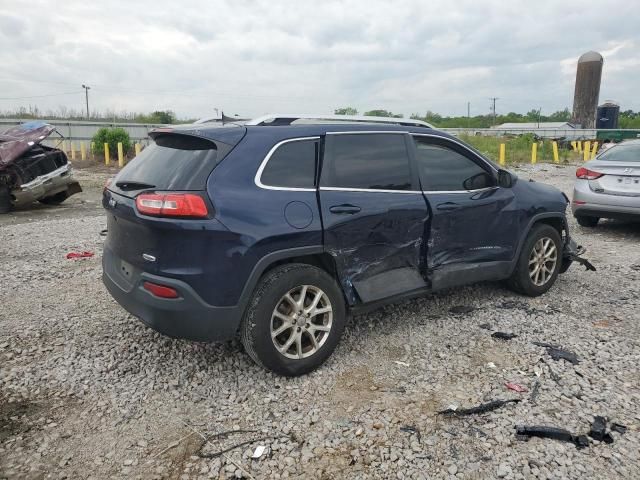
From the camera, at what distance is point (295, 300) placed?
3.52 m

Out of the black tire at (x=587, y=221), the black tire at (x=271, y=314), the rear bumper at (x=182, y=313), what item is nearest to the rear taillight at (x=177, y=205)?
the rear bumper at (x=182, y=313)

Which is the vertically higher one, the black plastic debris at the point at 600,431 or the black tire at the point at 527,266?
the black tire at the point at 527,266

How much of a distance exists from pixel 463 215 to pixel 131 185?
272 centimetres

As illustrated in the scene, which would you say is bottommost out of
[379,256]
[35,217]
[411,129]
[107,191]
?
[35,217]

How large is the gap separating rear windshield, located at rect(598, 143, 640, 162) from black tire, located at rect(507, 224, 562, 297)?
12.4 ft

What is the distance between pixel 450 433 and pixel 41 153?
1083 centimetres

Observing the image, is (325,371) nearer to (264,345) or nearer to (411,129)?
(264,345)

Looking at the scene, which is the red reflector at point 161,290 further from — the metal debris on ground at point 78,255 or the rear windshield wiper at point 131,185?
the metal debris on ground at point 78,255

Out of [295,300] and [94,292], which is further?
[94,292]

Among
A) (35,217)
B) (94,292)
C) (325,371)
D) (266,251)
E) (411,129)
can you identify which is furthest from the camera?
(35,217)

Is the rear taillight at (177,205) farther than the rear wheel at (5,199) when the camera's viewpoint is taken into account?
No

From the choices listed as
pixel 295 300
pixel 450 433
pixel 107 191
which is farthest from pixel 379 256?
pixel 107 191

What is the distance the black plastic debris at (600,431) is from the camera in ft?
9.54

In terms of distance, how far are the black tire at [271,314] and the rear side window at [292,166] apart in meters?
0.58
